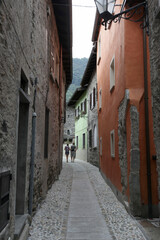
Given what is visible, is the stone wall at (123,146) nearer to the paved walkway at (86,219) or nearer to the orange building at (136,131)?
the orange building at (136,131)

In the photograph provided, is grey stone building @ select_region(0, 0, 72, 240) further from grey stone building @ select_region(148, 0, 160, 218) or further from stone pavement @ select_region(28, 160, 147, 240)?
grey stone building @ select_region(148, 0, 160, 218)

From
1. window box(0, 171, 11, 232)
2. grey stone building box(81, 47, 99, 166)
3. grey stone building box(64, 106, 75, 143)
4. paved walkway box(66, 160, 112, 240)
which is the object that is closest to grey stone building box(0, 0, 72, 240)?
window box(0, 171, 11, 232)

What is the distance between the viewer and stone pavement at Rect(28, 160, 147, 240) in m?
3.71

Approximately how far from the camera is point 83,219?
176 inches

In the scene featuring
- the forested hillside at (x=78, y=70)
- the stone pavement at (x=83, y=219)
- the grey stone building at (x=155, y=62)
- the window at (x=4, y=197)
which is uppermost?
the forested hillside at (x=78, y=70)

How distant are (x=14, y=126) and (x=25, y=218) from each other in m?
1.69

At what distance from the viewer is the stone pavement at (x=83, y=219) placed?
371cm

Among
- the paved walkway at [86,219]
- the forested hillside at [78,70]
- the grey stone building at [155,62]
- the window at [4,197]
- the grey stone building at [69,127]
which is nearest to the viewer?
the window at [4,197]

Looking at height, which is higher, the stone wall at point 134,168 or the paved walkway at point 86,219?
the stone wall at point 134,168

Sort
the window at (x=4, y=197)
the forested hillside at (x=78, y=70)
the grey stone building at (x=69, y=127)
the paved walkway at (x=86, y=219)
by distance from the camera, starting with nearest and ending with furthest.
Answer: the window at (x=4, y=197)
the paved walkway at (x=86, y=219)
the grey stone building at (x=69, y=127)
the forested hillside at (x=78, y=70)

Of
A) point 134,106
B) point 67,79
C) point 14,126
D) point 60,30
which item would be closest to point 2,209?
point 14,126

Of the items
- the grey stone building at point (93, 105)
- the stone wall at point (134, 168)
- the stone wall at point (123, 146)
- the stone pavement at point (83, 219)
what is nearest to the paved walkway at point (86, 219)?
the stone pavement at point (83, 219)

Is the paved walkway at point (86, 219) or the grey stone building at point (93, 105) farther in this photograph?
the grey stone building at point (93, 105)

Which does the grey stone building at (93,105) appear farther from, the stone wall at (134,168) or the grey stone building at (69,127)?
the grey stone building at (69,127)
